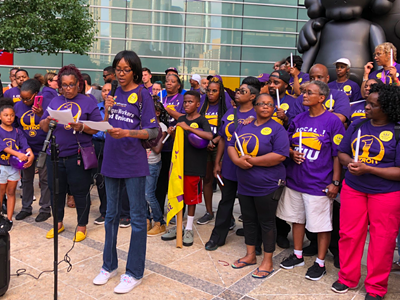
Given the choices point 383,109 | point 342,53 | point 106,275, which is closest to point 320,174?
point 383,109

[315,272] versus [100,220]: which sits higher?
[315,272]

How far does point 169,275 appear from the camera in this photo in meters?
3.88

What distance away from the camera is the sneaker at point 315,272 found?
388 centimetres

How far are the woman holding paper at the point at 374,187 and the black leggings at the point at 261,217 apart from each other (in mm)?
723

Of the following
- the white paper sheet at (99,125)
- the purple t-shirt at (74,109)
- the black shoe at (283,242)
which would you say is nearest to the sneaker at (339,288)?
the black shoe at (283,242)

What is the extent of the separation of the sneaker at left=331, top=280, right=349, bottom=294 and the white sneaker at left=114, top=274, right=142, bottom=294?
6.21 ft

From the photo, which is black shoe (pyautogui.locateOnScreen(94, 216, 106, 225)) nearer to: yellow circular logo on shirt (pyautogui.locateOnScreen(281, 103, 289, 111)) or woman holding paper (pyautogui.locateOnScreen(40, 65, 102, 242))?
woman holding paper (pyautogui.locateOnScreen(40, 65, 102, 242))

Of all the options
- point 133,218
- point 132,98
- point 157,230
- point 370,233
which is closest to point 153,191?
point 157,230

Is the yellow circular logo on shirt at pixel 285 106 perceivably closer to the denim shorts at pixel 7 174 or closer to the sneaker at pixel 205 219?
the sneaker at pixel 205 219

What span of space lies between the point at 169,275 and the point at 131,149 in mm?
1371

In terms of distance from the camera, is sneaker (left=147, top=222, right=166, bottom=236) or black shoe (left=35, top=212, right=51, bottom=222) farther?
black shoe (left=35, top=212, right=51, bottom=222)

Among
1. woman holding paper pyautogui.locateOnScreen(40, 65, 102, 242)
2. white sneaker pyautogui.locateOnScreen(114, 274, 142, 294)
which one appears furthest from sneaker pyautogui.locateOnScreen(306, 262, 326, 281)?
woman holding paper pyautogui.locateOnScreen(40, 65, 102, 242)

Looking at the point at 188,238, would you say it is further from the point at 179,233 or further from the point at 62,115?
the point at 62,115

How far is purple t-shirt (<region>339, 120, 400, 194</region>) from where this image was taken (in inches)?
131
